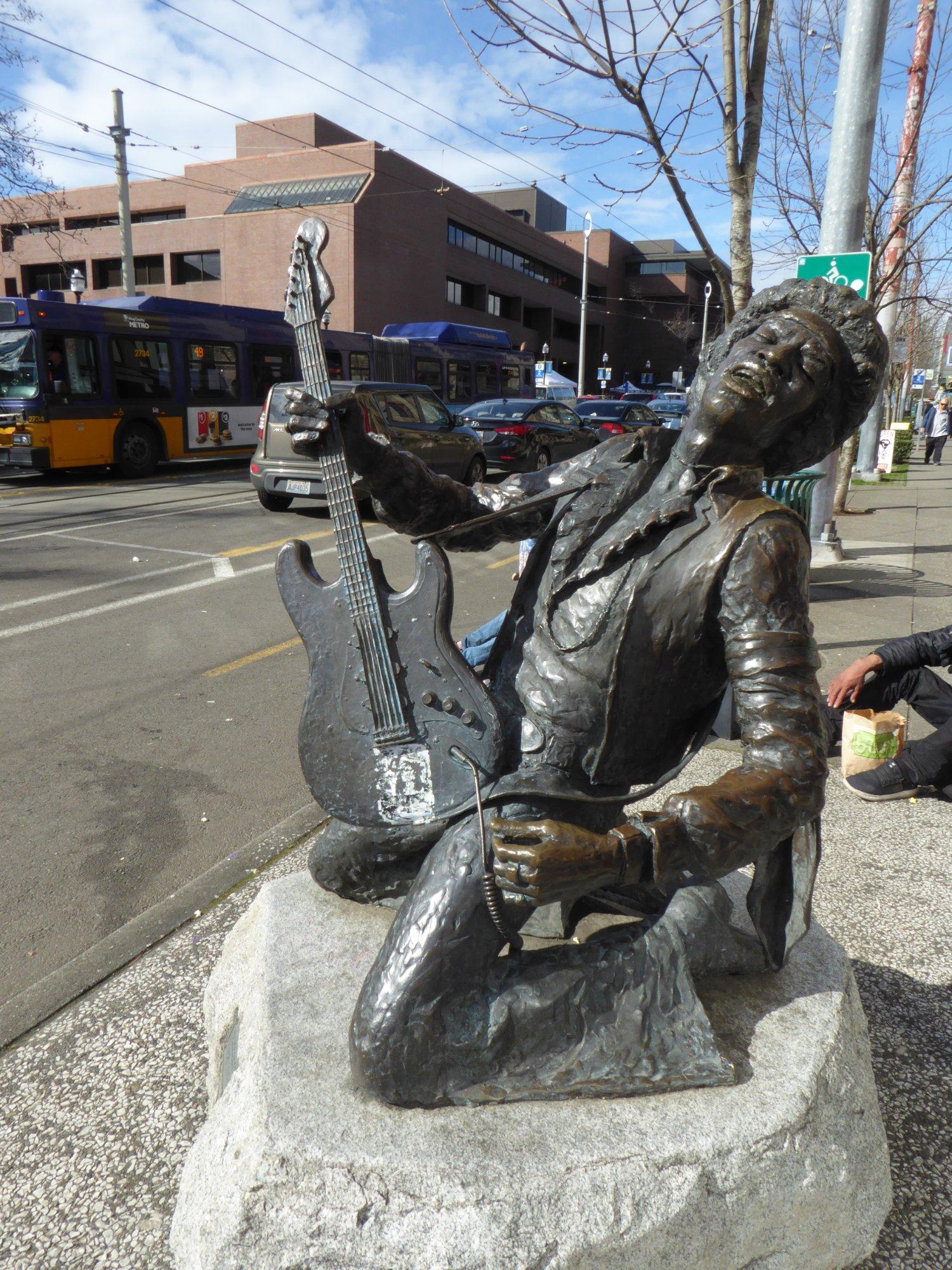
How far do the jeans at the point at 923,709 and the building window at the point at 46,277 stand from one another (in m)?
41.2

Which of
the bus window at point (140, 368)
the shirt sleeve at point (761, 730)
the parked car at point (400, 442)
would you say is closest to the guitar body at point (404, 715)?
the shirt sleeve at point (761, 730)

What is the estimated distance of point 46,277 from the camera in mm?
39500

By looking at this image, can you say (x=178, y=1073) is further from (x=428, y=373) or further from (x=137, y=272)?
(x=137, y=272)

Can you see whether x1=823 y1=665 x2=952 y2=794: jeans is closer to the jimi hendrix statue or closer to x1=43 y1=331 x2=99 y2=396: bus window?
the jimi hendrix statue

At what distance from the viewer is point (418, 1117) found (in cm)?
168

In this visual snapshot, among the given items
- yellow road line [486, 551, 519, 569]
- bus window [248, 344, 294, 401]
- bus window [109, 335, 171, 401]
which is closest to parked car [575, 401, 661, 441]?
bus window [248, 344, 294, 401]

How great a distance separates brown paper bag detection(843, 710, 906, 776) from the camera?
434 cm

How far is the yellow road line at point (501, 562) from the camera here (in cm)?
979

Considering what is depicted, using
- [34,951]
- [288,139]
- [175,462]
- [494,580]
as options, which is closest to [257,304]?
[288,139]

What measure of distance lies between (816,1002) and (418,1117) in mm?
933

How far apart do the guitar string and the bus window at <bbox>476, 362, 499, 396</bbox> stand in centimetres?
2091

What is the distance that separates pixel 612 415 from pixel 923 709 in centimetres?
1834

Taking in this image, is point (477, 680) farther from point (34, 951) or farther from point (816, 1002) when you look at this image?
point (34, 951)

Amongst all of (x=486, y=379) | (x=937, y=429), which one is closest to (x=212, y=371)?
(x=486, y=379)
